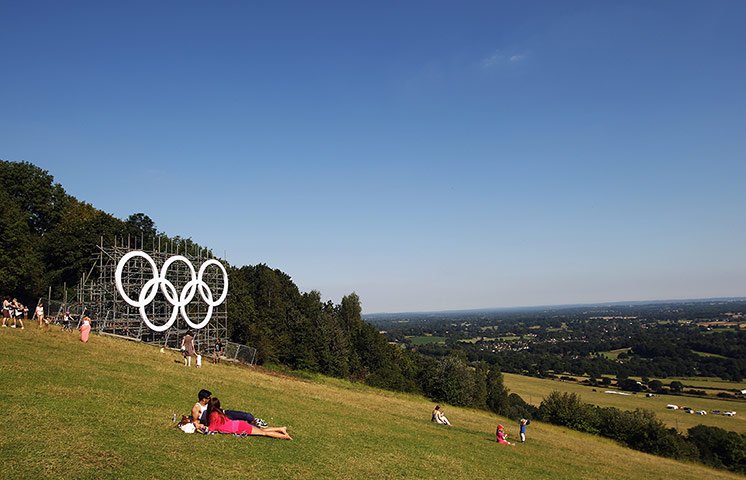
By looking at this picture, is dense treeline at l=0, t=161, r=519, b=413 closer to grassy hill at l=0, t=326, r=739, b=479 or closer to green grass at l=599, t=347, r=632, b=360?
grassy hill at l=0, t=326, r=739, b=479

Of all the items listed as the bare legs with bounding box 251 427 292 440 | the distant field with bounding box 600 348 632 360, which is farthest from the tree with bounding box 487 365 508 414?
the distant field with bounding box 600 348 632 360

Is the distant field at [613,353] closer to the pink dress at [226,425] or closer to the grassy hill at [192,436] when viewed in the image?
the grassy hill at [192,436]

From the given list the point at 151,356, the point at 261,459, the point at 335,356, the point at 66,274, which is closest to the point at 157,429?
the point at 261,459

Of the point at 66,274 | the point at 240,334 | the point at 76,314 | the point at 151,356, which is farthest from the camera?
the point at 240,334

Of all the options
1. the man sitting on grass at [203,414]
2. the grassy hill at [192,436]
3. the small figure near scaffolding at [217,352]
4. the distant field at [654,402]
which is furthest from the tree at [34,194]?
the distant field at [654,402]

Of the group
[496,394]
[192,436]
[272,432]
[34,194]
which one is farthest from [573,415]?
[34,194]

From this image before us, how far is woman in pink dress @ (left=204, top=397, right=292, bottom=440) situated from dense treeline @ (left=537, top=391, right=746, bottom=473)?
138ft

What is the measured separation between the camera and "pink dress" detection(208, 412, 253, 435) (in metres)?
13.8

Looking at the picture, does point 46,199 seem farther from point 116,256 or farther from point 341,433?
point 341,433

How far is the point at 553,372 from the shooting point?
138125mm

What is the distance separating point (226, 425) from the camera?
549 inches

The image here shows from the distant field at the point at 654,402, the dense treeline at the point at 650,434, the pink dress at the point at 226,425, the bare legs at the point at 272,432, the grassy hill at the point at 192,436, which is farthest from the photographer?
the distant field at the point at 654,402

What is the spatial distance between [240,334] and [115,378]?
50.0 metres

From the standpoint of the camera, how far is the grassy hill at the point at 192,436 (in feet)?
33.7
